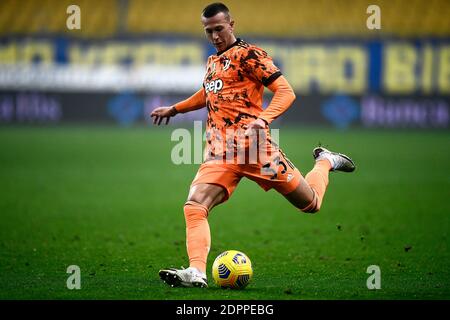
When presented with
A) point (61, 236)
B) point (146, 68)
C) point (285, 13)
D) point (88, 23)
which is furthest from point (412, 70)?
point (61, 236)

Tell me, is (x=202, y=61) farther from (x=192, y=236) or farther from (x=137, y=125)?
(x=192, y=236)

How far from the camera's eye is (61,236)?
30.6ft

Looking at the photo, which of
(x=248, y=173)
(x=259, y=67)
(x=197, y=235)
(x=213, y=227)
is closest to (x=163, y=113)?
(x=248, y=173)

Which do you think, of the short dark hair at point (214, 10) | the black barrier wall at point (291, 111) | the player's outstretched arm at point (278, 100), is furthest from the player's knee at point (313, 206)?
the black barrier wall at point (291, 111)

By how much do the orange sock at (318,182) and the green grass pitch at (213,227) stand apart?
0.61 m

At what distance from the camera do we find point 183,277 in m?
6.25

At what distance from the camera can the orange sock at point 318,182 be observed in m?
6.99

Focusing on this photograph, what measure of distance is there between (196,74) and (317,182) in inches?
796

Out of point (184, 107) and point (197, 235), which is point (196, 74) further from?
point (197, 235)

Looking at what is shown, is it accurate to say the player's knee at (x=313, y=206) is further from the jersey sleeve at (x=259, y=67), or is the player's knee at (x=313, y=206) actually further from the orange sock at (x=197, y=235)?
the jersey sleeve at (x=259, y=67)

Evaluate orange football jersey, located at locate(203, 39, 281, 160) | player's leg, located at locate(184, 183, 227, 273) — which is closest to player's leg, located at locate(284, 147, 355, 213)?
orange football jersey, located at locate(203, 39, 281, 160)

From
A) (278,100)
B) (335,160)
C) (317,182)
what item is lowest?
(317,182)
